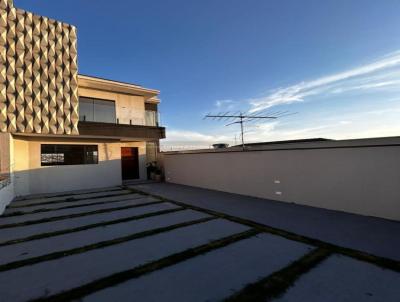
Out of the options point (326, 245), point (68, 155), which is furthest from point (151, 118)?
point (326, 245)

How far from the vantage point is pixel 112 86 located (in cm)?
1183

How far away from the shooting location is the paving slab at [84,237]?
3.76 meters

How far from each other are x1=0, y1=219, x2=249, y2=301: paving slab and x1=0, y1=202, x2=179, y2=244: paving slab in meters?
1.88

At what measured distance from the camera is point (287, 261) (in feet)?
10.7

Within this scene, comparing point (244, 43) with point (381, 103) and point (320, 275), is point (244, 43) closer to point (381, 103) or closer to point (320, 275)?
point (381, 103)

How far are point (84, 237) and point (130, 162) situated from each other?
10.2m

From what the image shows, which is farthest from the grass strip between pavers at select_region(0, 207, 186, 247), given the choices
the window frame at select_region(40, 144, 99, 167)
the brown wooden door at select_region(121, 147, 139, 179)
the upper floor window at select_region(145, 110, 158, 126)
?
the upper floor window at select_region(145, 110, 158, 126)

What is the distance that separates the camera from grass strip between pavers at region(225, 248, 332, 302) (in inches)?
96.4

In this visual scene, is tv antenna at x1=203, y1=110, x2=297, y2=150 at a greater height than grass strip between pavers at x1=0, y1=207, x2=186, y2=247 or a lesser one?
greater

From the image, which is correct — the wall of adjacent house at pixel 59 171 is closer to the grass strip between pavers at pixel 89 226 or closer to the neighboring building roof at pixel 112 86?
the neighboring building roof at pixel 112 86

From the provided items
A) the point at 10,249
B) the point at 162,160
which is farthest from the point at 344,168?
the point at 162,160

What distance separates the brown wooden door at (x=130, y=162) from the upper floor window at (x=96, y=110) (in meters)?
2.53

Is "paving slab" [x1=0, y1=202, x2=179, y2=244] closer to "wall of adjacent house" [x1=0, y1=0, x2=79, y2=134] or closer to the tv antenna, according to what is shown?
the tv antenna

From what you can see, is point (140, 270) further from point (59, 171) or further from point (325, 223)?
point (59, 171)
